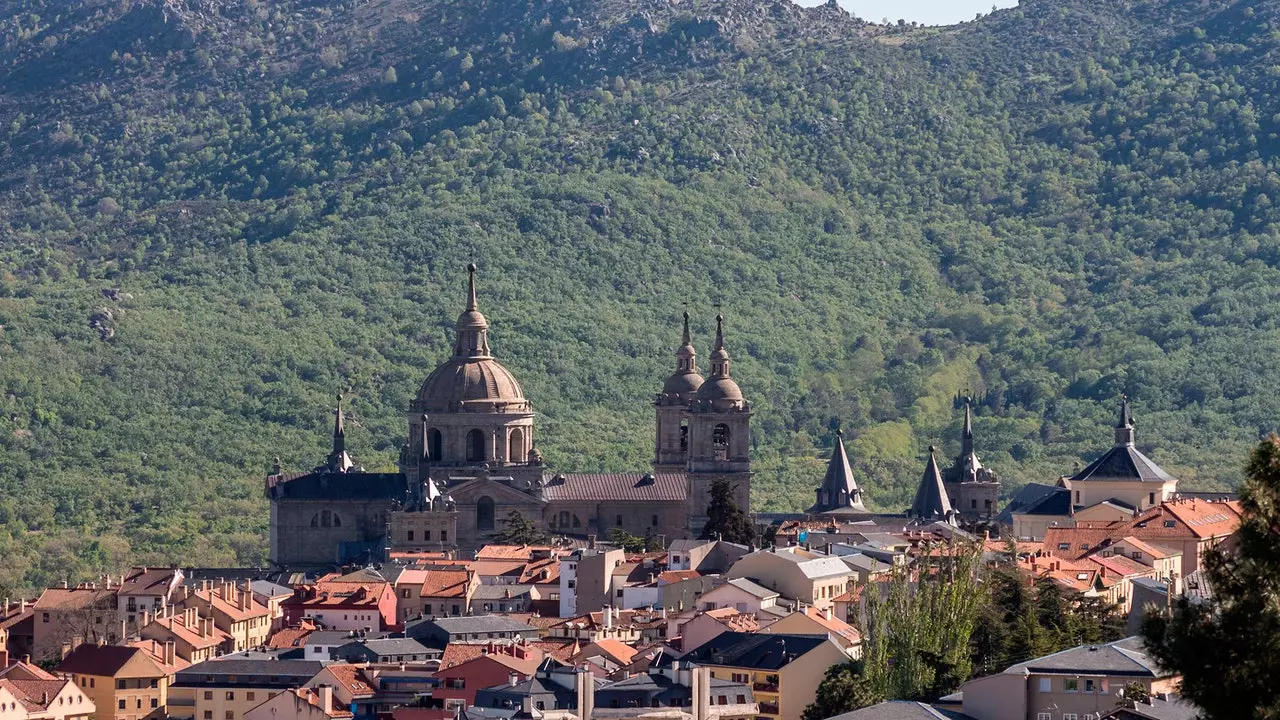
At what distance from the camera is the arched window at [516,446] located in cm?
12044

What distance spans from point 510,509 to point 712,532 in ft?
42.6

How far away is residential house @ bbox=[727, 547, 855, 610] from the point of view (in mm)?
86625

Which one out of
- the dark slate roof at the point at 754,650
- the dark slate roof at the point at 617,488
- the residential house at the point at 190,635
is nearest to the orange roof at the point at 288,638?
the residential house at the point at 190,635

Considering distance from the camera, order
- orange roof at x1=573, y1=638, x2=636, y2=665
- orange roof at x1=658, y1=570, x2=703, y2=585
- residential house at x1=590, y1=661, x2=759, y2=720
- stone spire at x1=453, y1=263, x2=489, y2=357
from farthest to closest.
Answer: stone spire at x1=453, y1=263, x2=489, y2=357 < orange roof at x1=658, y1=570, x2=703, y2=585 < orange roof at x1=573, y1=638, x2=636, y2=665 < residential house at x1=590, y1=661, x2=759, y2=720

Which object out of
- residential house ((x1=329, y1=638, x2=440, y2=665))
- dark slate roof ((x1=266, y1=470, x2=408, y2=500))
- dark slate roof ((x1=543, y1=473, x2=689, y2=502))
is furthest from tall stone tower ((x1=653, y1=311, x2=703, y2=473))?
residential house ((x1=329, y1=638, x2=440, y2=665))

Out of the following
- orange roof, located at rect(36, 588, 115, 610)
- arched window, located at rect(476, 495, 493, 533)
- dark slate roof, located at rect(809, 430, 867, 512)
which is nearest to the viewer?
orange roof, located at rect(36, 588, 115, 610)

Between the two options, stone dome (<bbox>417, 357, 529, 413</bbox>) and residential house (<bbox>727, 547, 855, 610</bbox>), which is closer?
A: residential house (<bbox>727, 547, 855, 610</bbox>)

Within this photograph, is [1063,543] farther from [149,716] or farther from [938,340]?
[938,340]

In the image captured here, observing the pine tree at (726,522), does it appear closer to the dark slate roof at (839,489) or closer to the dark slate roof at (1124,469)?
the dark slate roof at (1124,469)

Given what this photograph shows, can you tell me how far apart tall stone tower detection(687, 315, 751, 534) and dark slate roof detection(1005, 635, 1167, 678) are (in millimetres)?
57884

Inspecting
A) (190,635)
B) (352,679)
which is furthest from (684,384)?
(352,679)

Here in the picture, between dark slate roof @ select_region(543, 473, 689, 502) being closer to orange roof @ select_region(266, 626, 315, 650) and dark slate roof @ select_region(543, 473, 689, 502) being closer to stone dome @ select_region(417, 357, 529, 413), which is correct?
stone dome @ select_region(417, 357, 529, 413)

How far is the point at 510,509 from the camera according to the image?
115500 mm

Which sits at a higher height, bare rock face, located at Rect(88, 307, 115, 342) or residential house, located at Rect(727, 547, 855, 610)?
bare rock face, located at Rect(88, 307, 115, 342)
